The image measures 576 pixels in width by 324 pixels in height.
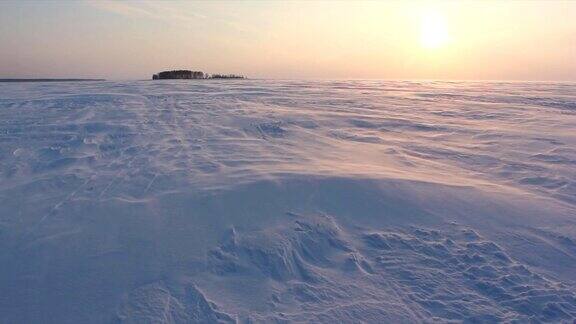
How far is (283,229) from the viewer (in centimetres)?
352

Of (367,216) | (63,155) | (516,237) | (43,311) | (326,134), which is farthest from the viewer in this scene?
(326,134)

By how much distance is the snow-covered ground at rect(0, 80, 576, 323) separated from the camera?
2672 mm

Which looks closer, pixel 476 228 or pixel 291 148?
pixel 476 228

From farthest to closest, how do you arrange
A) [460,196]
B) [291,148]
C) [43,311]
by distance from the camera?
[291,148] → [460,196] → [43,311]

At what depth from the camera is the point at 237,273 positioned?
9.82ft

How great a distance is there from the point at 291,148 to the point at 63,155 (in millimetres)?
3137

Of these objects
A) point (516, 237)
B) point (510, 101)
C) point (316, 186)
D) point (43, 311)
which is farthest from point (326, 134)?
point (510, 101)

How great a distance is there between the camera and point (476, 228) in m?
3.63

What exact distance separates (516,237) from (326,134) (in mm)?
4176

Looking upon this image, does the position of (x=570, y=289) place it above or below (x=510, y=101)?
Answer: below

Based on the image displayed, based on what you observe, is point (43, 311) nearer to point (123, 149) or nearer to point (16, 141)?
point (123, 149)

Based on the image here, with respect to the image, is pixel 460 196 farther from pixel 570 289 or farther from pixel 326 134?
pixel 326 134

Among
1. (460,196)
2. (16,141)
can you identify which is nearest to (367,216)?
(460,196)

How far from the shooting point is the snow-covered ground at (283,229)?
8.77 ft
